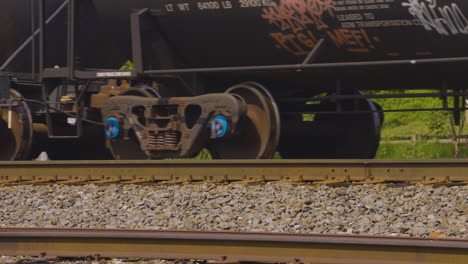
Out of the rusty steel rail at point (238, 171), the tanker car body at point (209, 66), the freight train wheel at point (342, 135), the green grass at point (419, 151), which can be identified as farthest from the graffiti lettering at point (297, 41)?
the green grass at point (419, 151)

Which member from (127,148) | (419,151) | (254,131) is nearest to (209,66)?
(254,131)

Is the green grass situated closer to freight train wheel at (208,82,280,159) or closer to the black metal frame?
the black metal frame

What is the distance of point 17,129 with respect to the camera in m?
8.70

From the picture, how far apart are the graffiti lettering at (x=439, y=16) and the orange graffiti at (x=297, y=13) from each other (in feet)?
2.91

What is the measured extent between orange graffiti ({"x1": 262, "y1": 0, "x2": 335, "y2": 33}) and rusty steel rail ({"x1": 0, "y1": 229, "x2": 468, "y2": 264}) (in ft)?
11.6

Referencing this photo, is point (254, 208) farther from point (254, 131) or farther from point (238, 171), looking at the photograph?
point (254, 131)

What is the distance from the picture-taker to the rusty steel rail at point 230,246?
4004 mm

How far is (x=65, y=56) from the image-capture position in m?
9.10

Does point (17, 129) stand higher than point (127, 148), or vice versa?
point (17, 129)

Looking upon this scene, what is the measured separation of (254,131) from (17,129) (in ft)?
10.2

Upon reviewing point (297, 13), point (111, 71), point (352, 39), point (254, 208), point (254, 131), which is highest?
point (297, 13)

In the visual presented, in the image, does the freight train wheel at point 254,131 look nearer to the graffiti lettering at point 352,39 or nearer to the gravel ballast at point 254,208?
the graffiti lettering at point 352,39

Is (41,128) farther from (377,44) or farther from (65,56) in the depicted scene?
(377,44)

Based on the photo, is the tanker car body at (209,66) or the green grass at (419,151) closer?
the tanker car body at (209,66)
